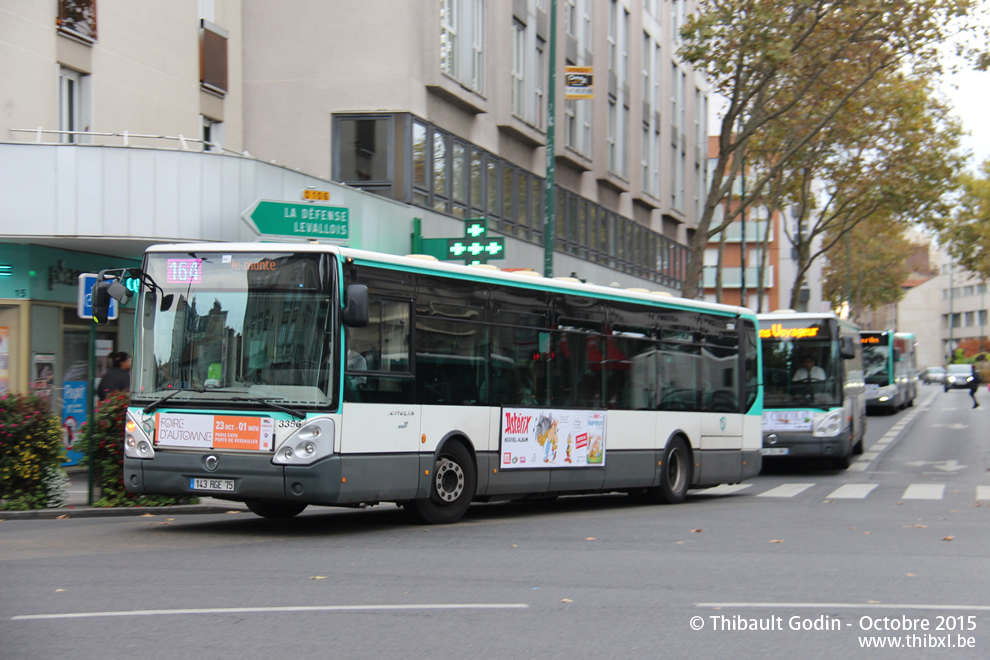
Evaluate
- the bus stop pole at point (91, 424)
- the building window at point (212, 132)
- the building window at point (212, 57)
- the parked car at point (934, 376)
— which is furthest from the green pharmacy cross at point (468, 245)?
the parked car at point (934, 376)

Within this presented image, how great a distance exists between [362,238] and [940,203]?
108 ft

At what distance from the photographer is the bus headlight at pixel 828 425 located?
21.4 m

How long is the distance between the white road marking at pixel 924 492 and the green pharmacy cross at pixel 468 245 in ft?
29.1

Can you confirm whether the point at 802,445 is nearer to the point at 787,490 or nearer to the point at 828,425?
the point at 828,425

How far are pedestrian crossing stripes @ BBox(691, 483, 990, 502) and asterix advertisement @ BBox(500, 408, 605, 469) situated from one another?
4.24 m

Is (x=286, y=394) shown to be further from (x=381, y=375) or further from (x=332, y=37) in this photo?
(x=332, y=37)

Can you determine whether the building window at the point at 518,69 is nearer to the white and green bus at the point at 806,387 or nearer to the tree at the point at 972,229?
the white and green bus at the point at 806,387

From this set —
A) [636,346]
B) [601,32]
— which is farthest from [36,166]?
[601,32]

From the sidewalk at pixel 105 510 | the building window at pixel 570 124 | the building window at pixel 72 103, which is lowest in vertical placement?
the sidewalk at pixel 105 510

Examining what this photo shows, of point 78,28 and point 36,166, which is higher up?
point 78,28

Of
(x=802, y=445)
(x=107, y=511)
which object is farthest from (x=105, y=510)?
(x=802, y=445)

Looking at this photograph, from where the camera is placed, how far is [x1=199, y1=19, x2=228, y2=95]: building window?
22.7m

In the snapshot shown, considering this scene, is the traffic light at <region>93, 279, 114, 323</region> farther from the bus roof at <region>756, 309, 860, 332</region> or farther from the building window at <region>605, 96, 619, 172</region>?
A: the building window at <region>605, 96, 619, 172</region>

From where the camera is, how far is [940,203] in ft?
157
